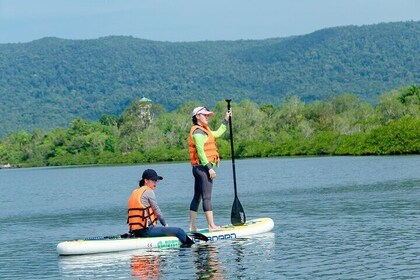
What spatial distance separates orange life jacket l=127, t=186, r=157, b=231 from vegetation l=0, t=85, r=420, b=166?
6313 centimetres

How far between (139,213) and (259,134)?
95.1 m

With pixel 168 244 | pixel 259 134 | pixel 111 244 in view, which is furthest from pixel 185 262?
pixel 259 134

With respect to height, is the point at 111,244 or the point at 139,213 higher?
the point at 139,213

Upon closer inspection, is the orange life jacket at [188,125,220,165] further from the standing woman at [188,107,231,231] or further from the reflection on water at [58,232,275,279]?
the reflection on water at [58,232,275,279]

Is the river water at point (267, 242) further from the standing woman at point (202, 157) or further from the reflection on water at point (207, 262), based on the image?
the standing woman at point (202, 157)

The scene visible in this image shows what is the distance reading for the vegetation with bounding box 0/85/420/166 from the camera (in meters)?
87.4

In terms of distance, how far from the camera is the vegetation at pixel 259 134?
87.4m

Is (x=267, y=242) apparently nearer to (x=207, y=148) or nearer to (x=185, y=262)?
(x=207, y=148)

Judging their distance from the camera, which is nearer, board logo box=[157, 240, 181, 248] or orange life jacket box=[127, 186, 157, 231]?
orange life jacket box=[127, 186, 157, 231]

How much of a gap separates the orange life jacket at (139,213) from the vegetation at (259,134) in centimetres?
6313

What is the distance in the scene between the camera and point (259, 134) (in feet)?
371

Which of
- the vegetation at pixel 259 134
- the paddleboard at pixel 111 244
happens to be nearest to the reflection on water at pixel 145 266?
the paddleboard at pixel 111 244

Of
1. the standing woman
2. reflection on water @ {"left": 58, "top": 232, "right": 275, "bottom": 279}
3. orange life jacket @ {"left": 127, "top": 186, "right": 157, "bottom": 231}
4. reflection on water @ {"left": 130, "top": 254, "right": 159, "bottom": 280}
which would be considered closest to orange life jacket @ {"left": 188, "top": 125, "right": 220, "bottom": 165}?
the standing woman

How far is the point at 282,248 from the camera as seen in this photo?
17.7m
